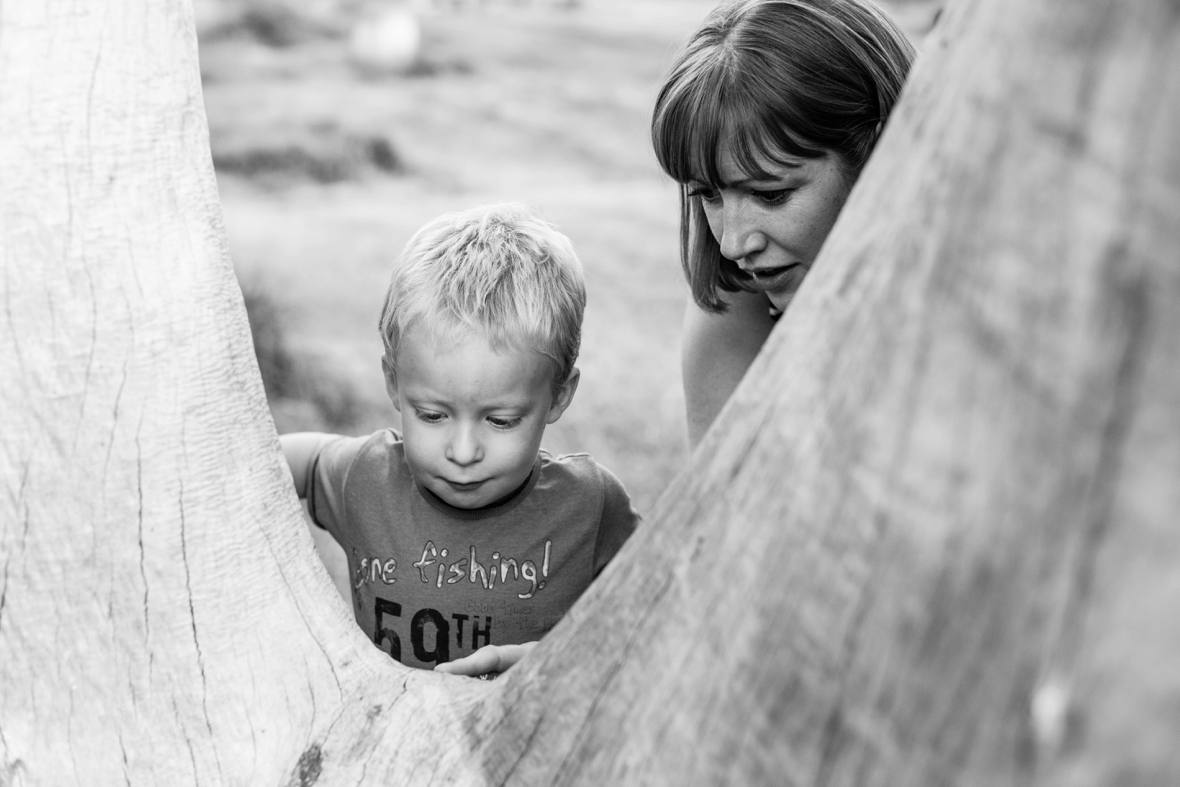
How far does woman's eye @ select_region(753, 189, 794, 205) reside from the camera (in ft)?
7.14

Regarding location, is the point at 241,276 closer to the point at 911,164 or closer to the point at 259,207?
the point at 259,207

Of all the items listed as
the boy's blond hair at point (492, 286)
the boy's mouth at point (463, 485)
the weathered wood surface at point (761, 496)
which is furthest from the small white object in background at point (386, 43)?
the weathered wood surface at point (761, 496)

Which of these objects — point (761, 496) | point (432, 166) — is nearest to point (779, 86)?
point (761, 496)

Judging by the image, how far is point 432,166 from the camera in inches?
308

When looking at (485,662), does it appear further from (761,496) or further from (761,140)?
(761,140)

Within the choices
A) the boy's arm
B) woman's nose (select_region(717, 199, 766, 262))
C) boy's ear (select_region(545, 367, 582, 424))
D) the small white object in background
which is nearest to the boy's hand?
boy's ear (select_region(545, 367, 582, 424))

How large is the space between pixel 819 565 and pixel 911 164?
328 millimetres

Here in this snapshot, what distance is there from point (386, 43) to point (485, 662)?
7808mm

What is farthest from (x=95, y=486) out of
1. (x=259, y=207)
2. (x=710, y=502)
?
(x=259, y=207)

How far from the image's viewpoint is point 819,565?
98 centimetres

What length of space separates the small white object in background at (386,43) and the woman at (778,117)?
6752 mm

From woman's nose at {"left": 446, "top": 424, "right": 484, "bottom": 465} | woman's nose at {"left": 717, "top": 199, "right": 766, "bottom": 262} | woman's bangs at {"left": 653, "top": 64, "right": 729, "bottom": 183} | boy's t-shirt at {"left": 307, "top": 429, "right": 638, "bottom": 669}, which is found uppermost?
woman's bangs at {"left": 653, "top": 64, "right": 729, "bottom": 183}

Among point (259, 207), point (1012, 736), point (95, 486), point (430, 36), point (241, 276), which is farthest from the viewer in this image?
point (430, 36)

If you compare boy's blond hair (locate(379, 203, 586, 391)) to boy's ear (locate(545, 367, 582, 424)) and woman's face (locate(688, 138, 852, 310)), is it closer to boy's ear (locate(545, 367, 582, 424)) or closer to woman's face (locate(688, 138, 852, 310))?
boy's ear (locate(545, 367, 582, 424))
